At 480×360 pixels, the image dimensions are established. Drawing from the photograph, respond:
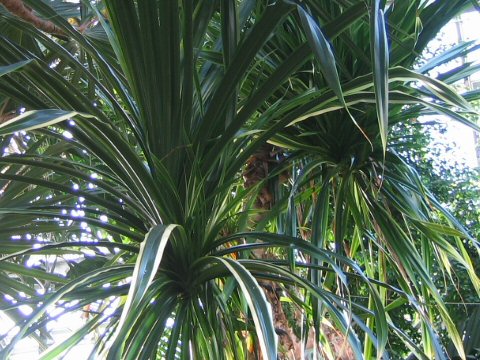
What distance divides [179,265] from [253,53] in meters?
0.34

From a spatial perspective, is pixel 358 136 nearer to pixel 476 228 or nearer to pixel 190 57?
pixel 190 57

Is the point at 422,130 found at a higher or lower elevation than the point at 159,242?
higher

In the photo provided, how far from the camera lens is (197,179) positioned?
952mm

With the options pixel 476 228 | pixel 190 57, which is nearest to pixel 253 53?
pixel 190 57

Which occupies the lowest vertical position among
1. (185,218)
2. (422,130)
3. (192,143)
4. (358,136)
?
(185,218)

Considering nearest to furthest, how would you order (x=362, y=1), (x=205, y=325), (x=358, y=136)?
(x=362, y=1)
(x=205, y=325)
(x=358, y=136)

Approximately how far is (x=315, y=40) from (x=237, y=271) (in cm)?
30

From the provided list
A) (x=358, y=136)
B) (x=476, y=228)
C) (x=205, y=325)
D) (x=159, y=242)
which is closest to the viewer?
(x=159, y=242)

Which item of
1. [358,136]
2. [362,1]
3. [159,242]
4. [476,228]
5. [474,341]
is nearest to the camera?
[159,242]

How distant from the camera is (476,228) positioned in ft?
9.78

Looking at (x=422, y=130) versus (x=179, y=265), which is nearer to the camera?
(x=179, y=265)

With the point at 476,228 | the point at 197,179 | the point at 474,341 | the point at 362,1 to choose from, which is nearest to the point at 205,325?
the point at 197,179

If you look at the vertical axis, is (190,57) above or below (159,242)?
above

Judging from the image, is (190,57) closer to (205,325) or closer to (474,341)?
(205,325)
